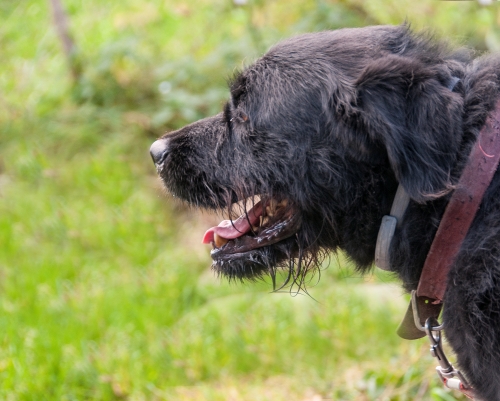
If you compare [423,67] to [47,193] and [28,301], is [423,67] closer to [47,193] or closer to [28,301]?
[28,301]

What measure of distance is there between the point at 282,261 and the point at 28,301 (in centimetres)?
235

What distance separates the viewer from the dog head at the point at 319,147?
6.73 feet

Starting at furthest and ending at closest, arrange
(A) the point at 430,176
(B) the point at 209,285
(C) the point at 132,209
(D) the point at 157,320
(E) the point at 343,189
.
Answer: (C) the point at 132,209
(B) the point at 209,285
(D) the point at 157,320
(E) the point at 343,189
(A) the point at 430,176

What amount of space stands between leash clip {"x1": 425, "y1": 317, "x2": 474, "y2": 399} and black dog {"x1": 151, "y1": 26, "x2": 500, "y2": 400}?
5 centimetres

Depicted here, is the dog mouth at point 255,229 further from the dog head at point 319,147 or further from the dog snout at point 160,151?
the dog snout at point 160,151

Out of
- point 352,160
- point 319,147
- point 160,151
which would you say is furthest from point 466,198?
point 160,151

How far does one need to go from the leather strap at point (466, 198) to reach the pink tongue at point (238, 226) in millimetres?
798

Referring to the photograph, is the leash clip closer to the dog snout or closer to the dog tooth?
the dog tooth

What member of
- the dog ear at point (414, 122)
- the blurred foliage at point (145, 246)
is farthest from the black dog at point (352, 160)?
the blurred foliage at point (145, 246)

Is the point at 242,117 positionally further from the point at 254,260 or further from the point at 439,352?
the point at 439,352

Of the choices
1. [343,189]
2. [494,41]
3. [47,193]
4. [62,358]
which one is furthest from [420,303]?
[47,193]

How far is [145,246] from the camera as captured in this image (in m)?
4.91

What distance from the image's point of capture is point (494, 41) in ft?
14.1

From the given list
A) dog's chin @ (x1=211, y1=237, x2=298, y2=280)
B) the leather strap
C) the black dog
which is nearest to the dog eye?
the black dog
